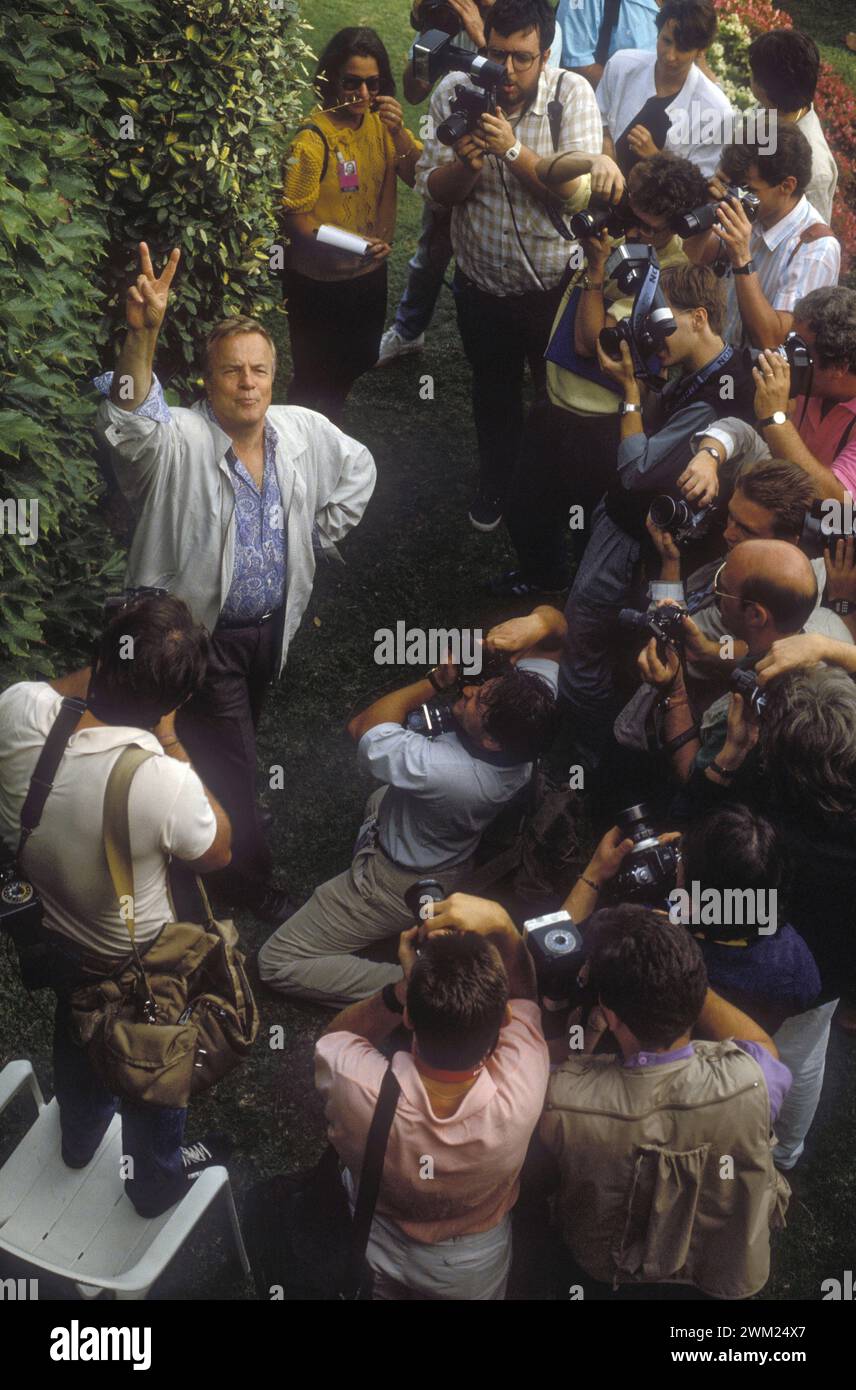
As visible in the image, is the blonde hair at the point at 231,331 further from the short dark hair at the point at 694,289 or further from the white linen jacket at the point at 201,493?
the short dark hair at the point at 694,289

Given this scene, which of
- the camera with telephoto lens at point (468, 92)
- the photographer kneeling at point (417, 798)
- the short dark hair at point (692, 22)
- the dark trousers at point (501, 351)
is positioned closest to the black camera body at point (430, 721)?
the photographer kneeling at point (417, 798)

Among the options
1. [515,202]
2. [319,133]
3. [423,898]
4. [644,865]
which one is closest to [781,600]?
[644,865]

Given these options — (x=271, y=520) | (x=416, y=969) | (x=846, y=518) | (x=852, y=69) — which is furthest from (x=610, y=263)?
(x=852, y=69)

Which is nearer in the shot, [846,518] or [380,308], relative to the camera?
[846,518]

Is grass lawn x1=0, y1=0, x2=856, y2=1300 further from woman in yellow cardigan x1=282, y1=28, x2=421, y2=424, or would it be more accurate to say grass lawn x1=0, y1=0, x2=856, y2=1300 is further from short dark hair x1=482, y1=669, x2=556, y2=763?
short dark hair x1=482, y1=669, x2=556, y2=763

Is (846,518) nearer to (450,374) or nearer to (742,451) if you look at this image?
(742,451)

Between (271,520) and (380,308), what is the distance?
81.9 inches

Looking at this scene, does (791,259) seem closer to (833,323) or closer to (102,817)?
(833,323)

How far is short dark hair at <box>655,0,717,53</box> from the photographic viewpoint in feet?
18.6

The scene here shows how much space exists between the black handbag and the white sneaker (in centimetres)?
510

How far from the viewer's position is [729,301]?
5.49 meters

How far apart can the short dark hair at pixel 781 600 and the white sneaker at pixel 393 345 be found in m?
4.13

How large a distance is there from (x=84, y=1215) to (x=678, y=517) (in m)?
2.67

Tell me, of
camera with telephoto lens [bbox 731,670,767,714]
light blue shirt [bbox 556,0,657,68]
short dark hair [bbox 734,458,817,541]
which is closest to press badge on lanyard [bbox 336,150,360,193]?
short dark hair [bbox 734,458,817,541]
